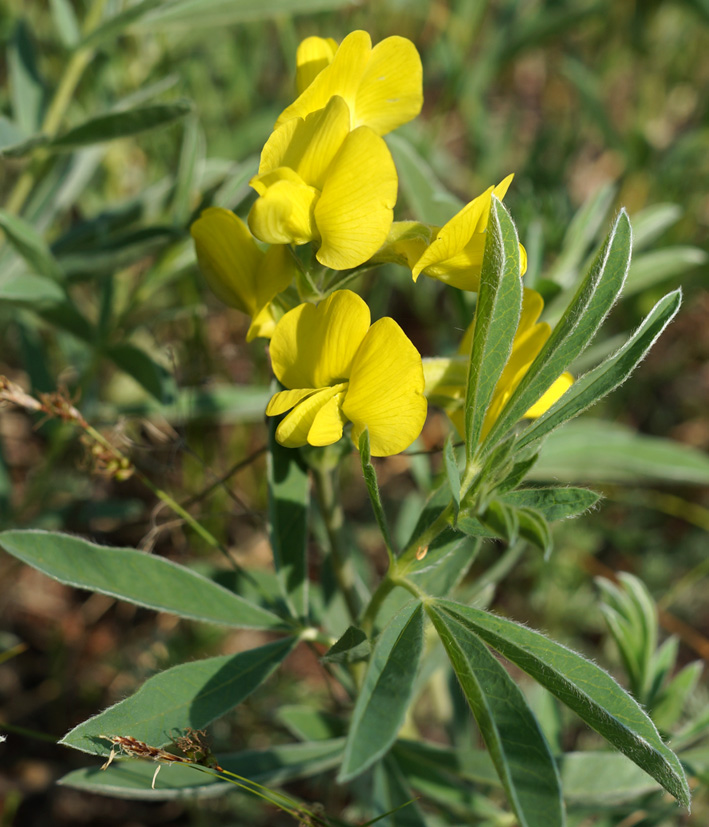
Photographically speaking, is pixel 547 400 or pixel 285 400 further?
pixel 547 400

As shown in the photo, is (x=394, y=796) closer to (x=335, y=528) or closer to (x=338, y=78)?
(x=335, y=528)

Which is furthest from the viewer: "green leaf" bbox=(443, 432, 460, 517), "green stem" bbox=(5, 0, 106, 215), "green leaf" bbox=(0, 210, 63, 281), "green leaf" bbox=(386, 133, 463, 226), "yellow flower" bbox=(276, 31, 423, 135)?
"green stem" bbox=(5, 0, 106, 215)

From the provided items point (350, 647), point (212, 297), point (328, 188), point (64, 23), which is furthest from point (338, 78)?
point (212, 297)

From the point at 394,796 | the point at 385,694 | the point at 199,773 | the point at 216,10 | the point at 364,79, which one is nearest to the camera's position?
the point at 385,694

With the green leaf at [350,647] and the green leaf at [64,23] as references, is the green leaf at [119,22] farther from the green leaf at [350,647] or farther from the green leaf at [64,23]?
the green leaf at [350,647]

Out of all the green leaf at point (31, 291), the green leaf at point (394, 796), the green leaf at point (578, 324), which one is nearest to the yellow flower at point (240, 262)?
the green leaf at point (578, 324)

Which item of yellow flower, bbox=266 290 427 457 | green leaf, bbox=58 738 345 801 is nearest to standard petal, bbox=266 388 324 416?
yellow flower, bbox=266 290 427 457

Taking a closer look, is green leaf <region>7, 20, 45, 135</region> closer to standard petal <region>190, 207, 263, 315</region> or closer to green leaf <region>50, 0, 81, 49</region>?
green leaf <region>50, 0, 81, 49</region>
